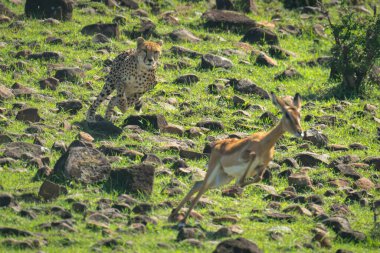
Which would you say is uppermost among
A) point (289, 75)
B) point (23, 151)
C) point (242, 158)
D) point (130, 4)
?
point (242, 158)

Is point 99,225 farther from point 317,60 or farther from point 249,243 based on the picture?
point 317,60

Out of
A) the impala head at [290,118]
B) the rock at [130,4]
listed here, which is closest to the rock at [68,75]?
the rock at [130,4]

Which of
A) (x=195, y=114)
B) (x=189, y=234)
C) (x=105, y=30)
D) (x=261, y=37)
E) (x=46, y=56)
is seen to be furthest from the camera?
(x=261, y=37)

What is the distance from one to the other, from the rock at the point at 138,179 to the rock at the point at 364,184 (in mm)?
3231

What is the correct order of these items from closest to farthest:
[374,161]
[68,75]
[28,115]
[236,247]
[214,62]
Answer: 1. [236,247]
2. [374,161]
3. [28,115]
4. [68,75]
5. [214,62]

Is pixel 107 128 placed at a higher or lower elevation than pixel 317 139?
higher

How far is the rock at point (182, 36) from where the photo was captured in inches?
851

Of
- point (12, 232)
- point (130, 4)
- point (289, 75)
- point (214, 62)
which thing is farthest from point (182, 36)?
point (12, 232)

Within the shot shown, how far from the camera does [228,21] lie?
74.8 ft

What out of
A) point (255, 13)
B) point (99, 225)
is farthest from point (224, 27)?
point (99, 225)

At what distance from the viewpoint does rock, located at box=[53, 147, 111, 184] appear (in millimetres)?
13453

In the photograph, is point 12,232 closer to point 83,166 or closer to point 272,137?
point 83,166

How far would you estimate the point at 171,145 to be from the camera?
15672 mm

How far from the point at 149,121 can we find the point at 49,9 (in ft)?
20.3
